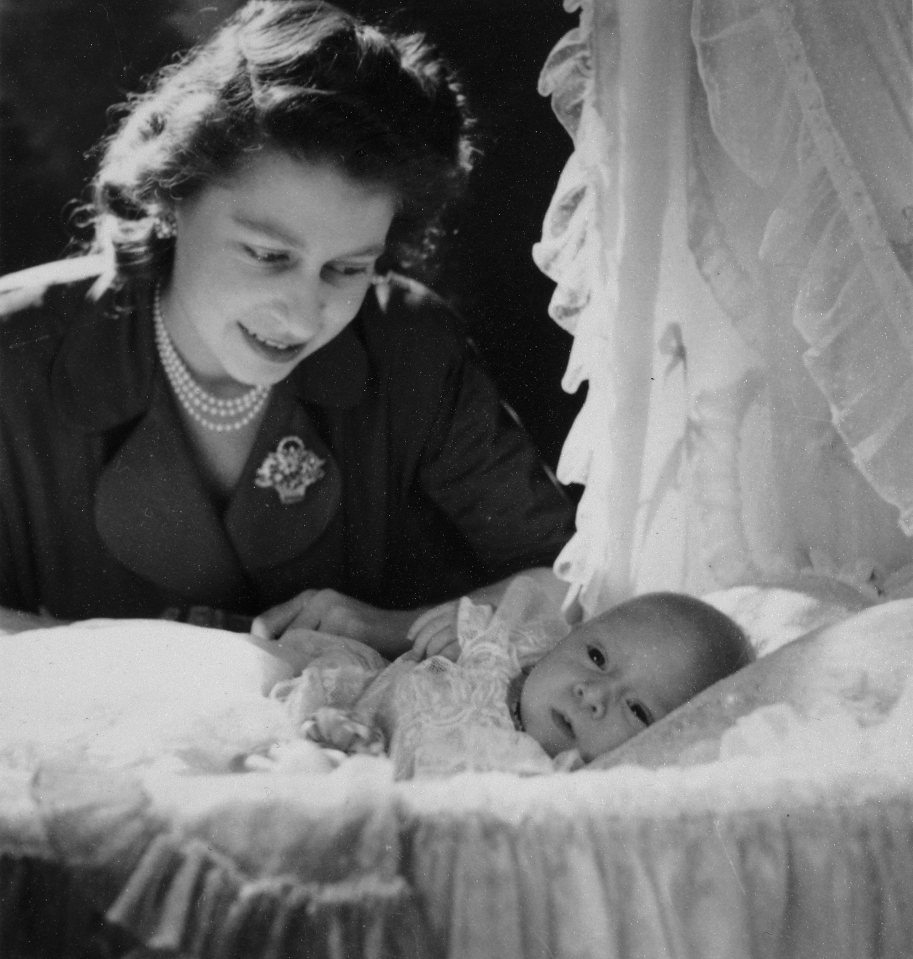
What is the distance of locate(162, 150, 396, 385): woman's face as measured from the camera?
4.17 ft

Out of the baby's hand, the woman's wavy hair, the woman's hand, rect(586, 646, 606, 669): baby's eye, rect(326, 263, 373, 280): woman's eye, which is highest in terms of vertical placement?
the woman's wavy hair

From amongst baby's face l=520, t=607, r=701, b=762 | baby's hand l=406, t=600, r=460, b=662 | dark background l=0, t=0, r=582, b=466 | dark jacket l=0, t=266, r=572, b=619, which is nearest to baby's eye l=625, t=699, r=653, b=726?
Answer: baby's face l=520, t=607, r=701, b=762

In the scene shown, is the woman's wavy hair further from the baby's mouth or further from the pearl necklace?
the baby's mouth

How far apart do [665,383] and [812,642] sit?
0.42 metres

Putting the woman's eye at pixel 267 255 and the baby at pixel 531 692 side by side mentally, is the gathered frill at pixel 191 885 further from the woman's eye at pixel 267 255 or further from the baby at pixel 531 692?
the woman's eye at pixel 267 255

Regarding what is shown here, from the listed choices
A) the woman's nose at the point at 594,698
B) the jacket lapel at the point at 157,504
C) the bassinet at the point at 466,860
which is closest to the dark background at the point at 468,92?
the jacket lapel at the point at 157,504

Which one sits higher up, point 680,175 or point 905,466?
point 680,175

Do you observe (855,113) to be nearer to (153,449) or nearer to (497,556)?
(497,556)

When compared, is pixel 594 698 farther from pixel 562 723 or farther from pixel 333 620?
pixel 333 620

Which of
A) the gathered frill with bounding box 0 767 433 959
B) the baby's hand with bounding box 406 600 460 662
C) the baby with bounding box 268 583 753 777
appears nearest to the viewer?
the gathered frill with bounding box 0 767 433 959

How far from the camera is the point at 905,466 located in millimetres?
1251

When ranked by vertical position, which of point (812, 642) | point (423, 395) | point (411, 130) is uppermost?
point (411, 130)

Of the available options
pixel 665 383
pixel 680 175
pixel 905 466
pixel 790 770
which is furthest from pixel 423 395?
pixel 790 770

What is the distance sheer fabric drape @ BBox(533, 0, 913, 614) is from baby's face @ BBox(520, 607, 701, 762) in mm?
245
